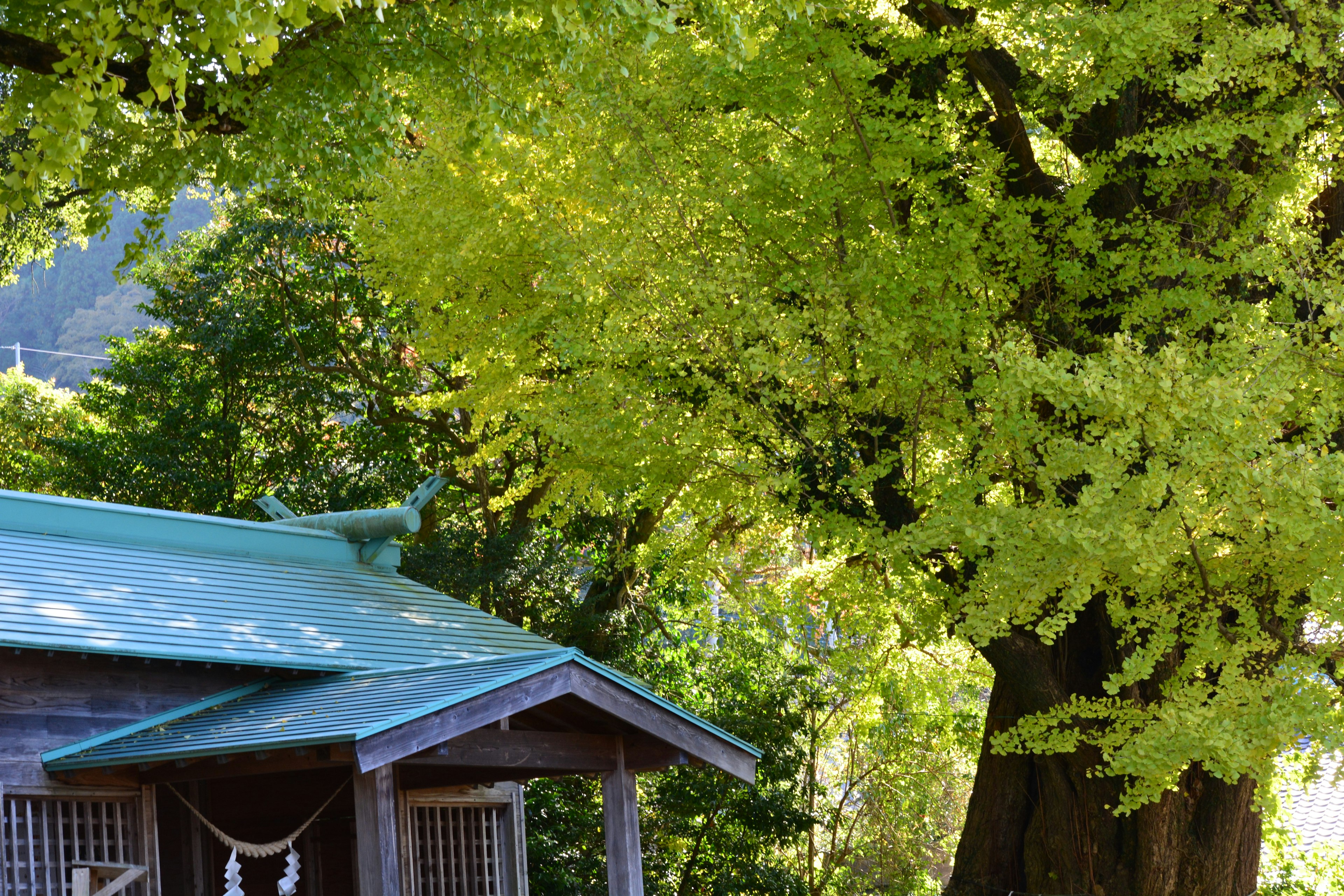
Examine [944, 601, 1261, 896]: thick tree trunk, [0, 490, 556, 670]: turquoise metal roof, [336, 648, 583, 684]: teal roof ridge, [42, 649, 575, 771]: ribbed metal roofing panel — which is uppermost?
[0, 490, 556, 670]: turquoise metal roof

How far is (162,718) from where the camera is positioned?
7.70 m

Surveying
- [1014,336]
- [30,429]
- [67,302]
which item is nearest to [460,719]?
[1014,336]

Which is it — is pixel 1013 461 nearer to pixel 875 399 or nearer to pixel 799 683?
pixel 875 399

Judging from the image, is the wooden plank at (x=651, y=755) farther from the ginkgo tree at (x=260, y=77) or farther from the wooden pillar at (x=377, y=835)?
the ginkgo tree at (x=260, y=77)

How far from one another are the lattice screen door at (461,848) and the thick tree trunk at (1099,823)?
440 centimetres

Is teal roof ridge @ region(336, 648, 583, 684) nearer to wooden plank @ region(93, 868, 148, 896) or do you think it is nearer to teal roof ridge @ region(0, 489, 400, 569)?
wooden plank @ region(93, 868, 148, 896)

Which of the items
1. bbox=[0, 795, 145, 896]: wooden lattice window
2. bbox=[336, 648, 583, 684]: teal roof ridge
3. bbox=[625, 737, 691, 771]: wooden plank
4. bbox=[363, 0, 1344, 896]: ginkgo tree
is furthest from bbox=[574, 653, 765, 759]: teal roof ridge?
bbox=[0, 795, 145, 896]: wooden lattice window

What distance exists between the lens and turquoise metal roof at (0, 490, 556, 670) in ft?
25.4

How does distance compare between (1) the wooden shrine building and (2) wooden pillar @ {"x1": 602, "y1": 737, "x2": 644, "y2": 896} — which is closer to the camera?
(1) the wooden shrine building

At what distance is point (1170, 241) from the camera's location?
9000mm

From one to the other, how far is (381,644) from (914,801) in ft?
34.2

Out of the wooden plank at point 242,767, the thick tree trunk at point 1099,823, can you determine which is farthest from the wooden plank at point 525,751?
the thick tree trunk at point 1099,823

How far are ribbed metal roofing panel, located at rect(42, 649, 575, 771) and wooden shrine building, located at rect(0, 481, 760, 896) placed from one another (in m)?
0.02

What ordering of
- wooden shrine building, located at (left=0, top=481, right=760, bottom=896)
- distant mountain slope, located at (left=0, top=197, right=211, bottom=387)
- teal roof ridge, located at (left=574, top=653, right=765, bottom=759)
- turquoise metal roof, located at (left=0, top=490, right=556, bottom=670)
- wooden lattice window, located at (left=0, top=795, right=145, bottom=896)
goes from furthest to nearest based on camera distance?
1. distant mountain slope, located at (left=0, top=197, right=211, bottom=387)
2. turquoise metal roof, located at (left=0, top=490, right=556, bottom=670)
3. teal roof ridge, located at (left=574, top=653, right=765, bottom=759)
4. wooden lattice window, located at (left=0, top=795, right=145, bottom=896)
5. wooden shrine building, located at (left=0, top=481, right=760, bottom=896)
